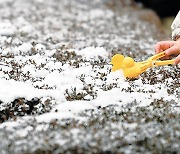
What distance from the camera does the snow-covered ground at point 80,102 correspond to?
3125mm

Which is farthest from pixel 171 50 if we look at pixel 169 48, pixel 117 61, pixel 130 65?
pixel 117 61

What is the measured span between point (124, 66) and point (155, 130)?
133 cm

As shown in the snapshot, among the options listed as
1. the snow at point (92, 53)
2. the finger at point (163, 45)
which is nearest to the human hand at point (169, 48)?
the finger at point (163, 45)

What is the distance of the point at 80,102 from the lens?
375cm

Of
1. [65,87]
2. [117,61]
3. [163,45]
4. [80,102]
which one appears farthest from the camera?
[163,45]

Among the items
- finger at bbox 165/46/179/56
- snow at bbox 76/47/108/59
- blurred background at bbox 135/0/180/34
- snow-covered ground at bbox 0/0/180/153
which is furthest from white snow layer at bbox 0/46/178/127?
blurred background at bbox 135/0/180/34

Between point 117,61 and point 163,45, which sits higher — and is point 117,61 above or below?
below

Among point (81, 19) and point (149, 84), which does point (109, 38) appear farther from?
point (149, 84)

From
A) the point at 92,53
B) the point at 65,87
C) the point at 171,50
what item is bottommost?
the point at 65,87

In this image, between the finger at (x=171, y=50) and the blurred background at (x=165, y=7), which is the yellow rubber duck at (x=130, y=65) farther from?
the blurred background at (x=165, y=7)

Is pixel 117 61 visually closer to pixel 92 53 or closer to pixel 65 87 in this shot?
pixel 65 87

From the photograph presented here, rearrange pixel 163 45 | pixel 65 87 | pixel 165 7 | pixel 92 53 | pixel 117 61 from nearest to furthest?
pixel 65 87
pixel 117 61
pixel 163 45
pixel 92 53
pixel 165 7

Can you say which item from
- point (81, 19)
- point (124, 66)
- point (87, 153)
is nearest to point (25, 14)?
point (81, 19)

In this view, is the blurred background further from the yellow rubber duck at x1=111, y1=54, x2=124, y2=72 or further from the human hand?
the yellow rubber duck at x1=111, y1=54, x2=124, y2=72
